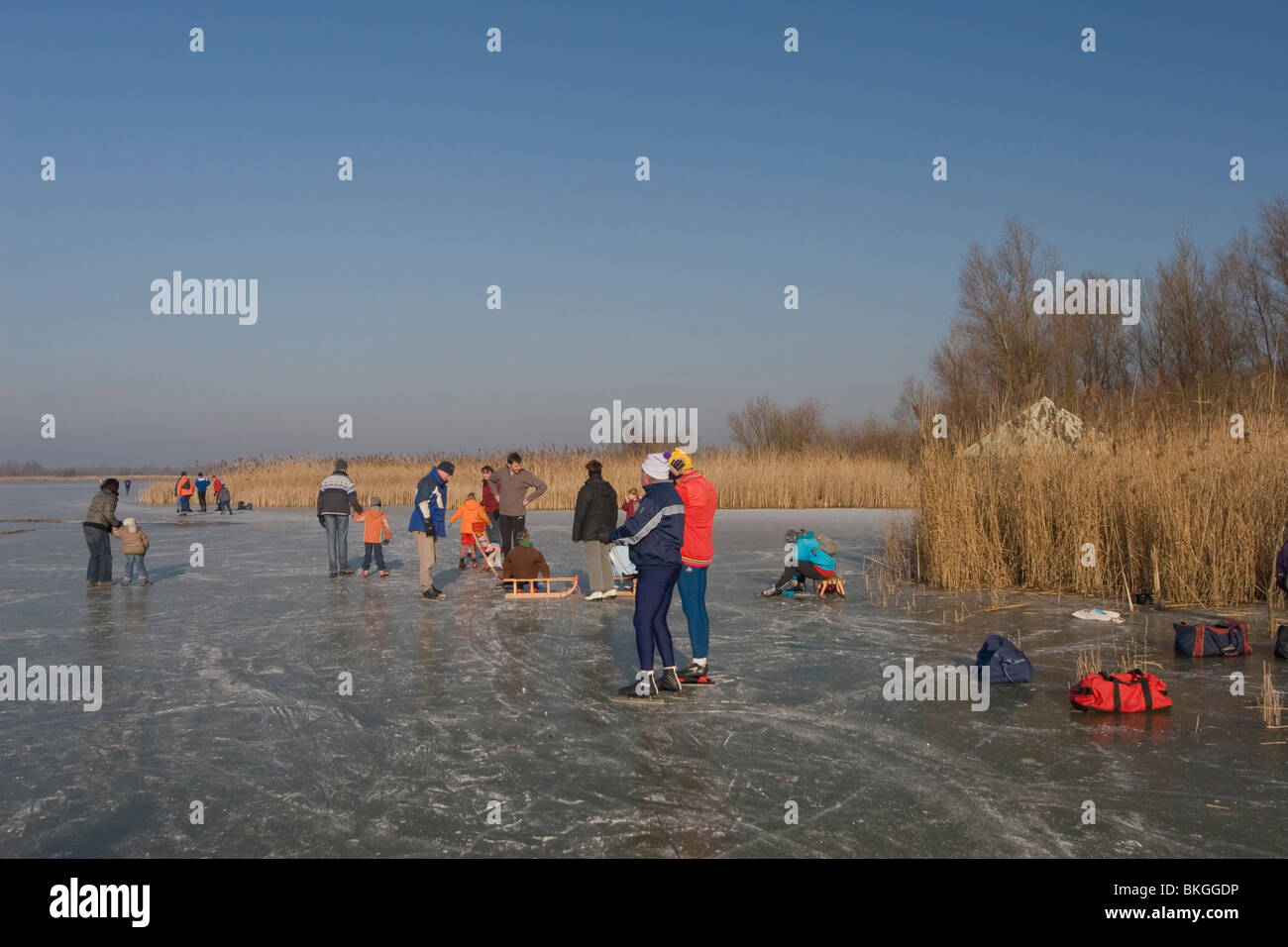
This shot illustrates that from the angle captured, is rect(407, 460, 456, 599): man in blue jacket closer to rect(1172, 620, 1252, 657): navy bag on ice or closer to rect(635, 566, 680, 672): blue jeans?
rect(635, 566, 680, 672): blue jeans

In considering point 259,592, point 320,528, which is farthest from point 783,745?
point 320,528

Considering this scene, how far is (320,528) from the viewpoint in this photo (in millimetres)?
25609

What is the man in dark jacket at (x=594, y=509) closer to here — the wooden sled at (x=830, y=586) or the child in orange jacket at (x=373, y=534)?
the wooden sled at (x=830, y=586)

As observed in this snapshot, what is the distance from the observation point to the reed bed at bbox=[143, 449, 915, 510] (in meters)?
32.4

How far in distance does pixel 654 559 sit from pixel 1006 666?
9.84ft

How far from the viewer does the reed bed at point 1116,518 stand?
453 inches

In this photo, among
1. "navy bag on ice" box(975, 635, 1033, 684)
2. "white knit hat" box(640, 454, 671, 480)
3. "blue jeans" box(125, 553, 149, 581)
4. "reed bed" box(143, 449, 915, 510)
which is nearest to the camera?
"white knit hat" box(640, 454, 671, 480)

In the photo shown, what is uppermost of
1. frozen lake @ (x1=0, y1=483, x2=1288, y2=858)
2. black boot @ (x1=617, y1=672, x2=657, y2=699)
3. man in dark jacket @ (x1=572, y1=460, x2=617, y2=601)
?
man in dark jacket @ (x1=572, y1=460, x2=617, y2=601)

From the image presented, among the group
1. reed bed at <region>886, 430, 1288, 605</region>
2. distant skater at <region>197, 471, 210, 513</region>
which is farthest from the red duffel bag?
distant skater at <region>197, 471, 210, 513</region>

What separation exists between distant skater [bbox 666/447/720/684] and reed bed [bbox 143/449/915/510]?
61.7 feet

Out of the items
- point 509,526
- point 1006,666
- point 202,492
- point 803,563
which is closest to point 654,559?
point 1006,666

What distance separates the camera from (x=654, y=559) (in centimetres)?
745
